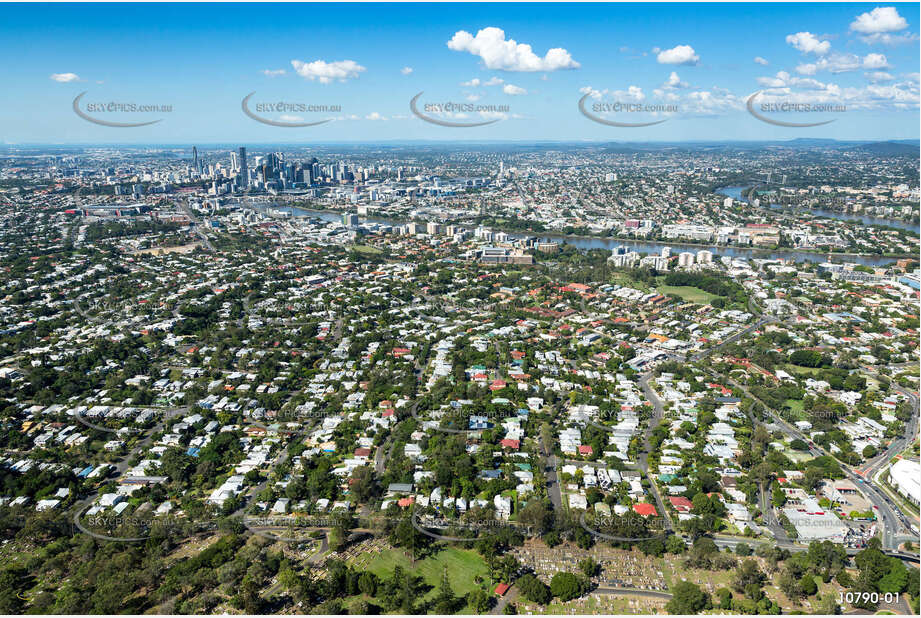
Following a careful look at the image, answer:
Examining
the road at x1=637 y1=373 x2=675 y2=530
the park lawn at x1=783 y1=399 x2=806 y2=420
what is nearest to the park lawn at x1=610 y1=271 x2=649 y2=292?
the road at x1=637 y1=373 x2=675 y2=530

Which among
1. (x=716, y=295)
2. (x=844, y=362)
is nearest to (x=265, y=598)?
(x=844, y=362)

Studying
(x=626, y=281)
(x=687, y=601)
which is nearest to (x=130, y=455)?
(x=687, y=601)

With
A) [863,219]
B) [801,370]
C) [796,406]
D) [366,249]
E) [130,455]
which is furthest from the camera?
[863,219]

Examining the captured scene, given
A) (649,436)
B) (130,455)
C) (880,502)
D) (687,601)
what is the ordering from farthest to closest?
(649,436)
(130,455)
(880,502)
(687,601)

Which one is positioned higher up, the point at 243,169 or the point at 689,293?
the point at 243,169

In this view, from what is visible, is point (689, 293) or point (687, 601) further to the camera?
point (689, 293)

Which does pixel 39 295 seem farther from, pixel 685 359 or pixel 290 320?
pixel 685 359

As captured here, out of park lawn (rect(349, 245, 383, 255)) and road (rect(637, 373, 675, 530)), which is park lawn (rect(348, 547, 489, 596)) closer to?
road (rect(637, 373, 675, 530))

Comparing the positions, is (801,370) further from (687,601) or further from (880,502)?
(687,601)
